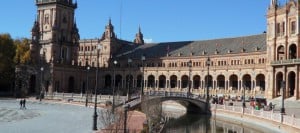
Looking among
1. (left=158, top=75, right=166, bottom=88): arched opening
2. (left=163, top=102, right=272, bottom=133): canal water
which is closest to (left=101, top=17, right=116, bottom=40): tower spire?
(left=158, top=75, right=166, bottom=88): arched opening

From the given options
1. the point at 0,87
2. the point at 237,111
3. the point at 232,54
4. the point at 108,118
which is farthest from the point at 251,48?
the point at 108,118

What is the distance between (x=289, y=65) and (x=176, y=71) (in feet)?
137

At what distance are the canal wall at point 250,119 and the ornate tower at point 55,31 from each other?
66526 millimetres

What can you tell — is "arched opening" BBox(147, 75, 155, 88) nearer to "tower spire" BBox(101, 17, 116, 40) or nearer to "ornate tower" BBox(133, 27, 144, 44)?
"tower spire" BBox(101, 17, 116, 40)

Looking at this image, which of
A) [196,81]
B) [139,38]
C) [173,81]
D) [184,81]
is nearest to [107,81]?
[173,81]

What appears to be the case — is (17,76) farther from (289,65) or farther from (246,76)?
(289,65)

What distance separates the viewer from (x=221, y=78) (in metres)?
114

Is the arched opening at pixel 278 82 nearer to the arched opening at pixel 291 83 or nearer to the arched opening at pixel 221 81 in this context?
the arched opening at pixel 291 83

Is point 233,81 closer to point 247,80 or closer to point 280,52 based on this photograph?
point 247,80

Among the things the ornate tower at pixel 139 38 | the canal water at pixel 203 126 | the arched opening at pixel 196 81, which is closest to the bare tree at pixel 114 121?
the canal water at pixel 203 126

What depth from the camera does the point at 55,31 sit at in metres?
131

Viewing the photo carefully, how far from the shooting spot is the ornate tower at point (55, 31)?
430 ft

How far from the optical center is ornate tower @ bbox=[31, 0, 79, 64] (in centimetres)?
13112

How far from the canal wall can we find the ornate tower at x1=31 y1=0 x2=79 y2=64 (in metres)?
66.5
